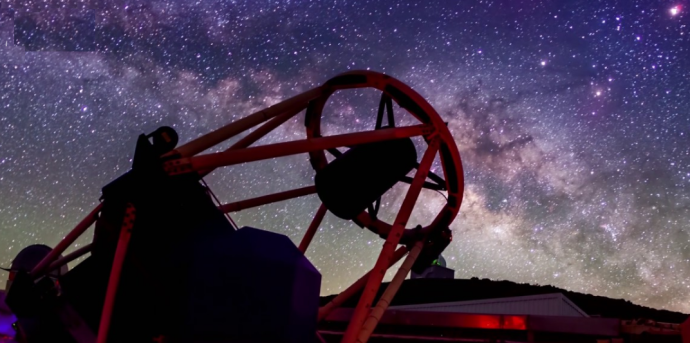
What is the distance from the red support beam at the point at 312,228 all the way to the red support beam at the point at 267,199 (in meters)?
0.56

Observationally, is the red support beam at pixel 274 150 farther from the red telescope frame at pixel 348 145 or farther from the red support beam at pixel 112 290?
the red support beam at pixel 112 290

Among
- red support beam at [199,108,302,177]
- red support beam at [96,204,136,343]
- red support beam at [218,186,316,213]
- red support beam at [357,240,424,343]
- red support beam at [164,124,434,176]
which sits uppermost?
red support beam at [199,108,302,177]

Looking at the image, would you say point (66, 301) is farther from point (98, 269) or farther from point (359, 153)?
point (359, 153)

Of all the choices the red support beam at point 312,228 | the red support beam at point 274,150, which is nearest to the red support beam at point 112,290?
the red support beam at point 274,150

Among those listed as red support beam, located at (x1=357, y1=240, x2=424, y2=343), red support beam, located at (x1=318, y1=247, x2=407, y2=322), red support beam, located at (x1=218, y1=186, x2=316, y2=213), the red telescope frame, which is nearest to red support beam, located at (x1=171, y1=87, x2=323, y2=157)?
the red telescope frame

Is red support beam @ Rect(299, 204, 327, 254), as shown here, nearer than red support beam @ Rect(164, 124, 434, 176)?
No

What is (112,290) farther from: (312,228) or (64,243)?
(312,228)

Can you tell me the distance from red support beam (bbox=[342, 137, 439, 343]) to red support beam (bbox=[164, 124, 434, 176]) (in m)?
0.55

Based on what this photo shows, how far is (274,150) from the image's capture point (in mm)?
7898

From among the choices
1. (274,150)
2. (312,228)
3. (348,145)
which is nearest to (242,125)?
(274,150)

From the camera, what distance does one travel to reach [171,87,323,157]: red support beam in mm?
7559

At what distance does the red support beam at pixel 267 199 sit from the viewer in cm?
1088

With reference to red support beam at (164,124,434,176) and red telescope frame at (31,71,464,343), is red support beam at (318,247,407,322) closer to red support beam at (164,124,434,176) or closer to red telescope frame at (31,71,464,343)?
red telescope frame at (31,71,464,343)

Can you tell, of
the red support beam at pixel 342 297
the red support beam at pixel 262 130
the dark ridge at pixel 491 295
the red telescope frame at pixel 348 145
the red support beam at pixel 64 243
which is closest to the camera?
the red telescope frame at pixel 348 145
